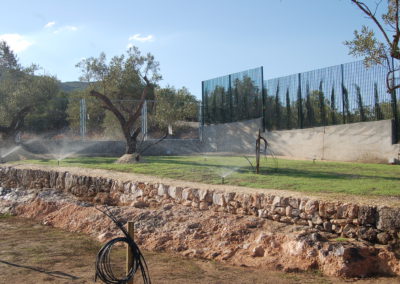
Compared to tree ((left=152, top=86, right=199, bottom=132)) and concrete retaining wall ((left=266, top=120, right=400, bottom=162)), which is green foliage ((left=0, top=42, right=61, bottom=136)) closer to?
tree ((left=152, top=86, right=199, bottom=132))

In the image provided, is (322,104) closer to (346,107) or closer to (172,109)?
(346,107)

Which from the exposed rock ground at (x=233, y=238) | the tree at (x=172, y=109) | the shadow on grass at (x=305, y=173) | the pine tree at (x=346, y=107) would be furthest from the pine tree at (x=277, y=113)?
the exposed rock ground at (x=233, y=238)

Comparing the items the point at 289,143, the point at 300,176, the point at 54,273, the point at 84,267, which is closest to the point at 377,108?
the point at 289,143

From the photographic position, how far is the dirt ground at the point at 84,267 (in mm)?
7234

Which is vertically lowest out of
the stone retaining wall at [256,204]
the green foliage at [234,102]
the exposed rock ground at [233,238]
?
the exposed rock ground at [233,238]

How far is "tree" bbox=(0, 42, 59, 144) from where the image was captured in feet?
81.6

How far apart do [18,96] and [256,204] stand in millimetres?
21813

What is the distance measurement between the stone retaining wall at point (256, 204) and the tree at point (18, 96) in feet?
37.5

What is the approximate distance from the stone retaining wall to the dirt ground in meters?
0.87

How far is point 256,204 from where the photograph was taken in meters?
8.98

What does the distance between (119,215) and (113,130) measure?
58.5 feet

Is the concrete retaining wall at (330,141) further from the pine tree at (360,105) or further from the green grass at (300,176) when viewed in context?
the green grass at (300,176)

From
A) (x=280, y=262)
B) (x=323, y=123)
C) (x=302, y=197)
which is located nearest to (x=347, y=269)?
(x=280, y=262)

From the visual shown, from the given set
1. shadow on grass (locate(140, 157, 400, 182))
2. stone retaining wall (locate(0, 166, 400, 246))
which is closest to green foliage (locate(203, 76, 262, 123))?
shadow on grass (locate(140, 157, 400, 182))
